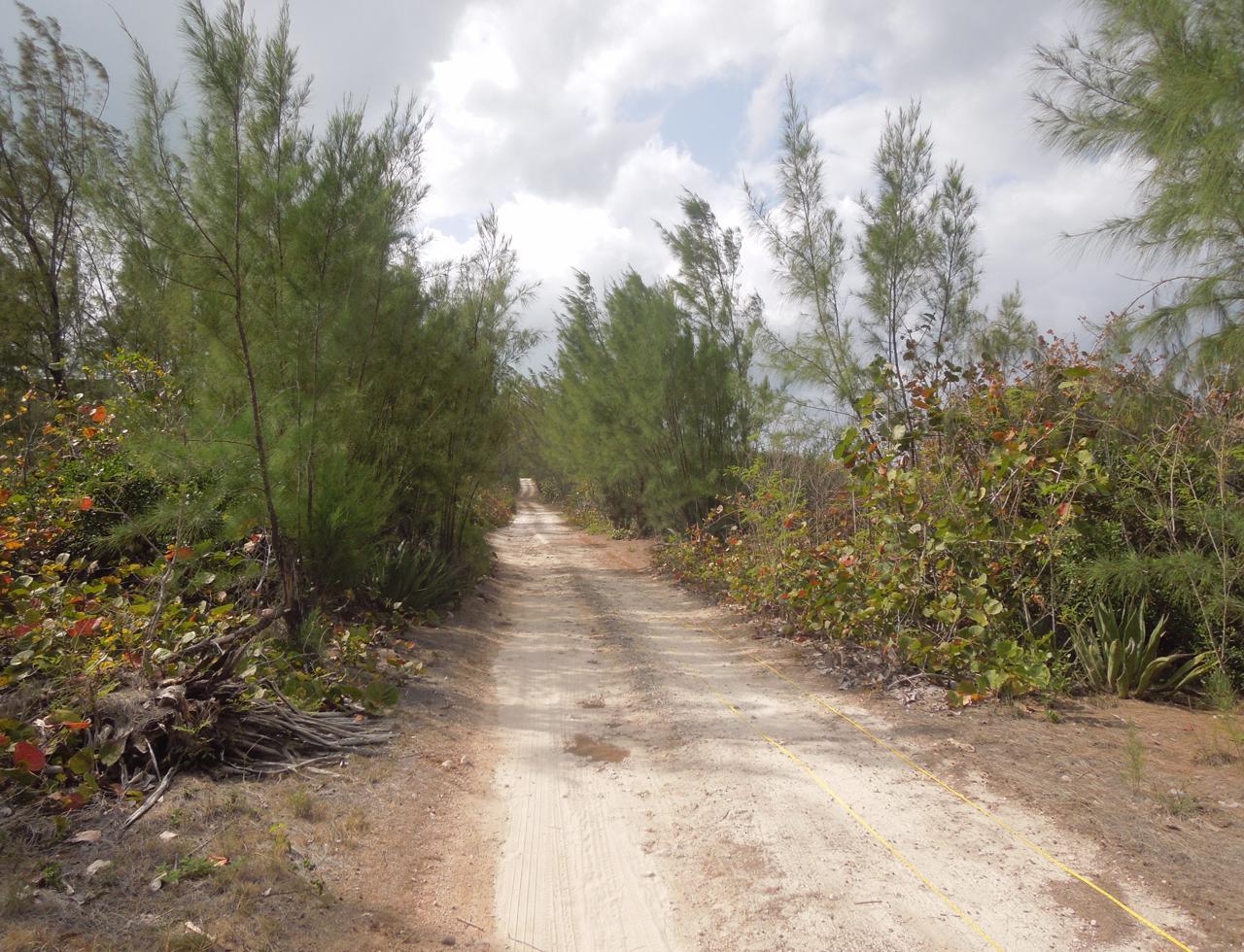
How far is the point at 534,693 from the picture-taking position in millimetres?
6512

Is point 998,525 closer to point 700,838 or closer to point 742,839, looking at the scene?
point 742,839

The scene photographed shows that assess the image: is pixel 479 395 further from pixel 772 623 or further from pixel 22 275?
pixel 22 275

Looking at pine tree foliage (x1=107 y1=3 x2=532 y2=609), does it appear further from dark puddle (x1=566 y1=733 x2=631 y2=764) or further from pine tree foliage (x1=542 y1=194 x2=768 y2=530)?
pine tree foliage (x1=542 y1=194 x2=768 y2=530)

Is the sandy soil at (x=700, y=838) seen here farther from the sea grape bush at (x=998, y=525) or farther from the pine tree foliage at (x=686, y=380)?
the pine tree foliage at (x=686, y=380)

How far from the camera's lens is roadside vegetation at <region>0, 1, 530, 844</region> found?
4016mm

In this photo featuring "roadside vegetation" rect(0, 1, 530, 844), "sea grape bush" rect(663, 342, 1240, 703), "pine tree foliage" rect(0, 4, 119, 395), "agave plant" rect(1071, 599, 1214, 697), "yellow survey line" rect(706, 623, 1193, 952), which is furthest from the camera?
"pine tree foliage" rect(0, 4, 119, 395)

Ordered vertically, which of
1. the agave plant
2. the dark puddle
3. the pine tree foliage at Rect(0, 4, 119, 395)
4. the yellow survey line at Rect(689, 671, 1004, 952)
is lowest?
the dark puddle

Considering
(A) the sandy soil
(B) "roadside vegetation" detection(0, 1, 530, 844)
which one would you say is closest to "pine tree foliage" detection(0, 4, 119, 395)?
(B) "roadside vegetation" detection(0, 1, 530, 844)

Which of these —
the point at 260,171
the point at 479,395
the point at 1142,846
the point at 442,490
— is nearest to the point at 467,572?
the point at 442,490

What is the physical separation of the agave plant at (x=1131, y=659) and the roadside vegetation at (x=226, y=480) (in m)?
5.34

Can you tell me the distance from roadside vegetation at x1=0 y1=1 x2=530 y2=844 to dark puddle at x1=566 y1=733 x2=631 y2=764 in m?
1.42

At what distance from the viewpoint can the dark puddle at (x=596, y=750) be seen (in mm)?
4855

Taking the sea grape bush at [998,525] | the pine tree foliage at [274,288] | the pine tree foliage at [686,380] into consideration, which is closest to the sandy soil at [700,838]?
the sea grape bush at [998,525]

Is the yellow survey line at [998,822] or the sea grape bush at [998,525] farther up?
the sea grape bush at [998,525]
